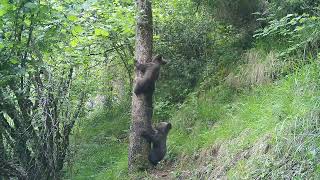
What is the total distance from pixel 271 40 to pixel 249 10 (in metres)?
0.84

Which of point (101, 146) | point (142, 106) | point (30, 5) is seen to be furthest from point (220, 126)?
point (101, 146)

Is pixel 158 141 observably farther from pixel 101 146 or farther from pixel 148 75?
pixel 101 146

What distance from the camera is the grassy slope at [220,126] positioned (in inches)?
215

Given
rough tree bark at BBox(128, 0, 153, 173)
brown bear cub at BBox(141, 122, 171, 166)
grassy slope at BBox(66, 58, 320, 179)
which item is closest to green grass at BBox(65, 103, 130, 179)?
grassy slope at BBox(66, 58, 320, 179)

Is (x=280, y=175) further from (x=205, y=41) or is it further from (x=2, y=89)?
(x=205, y=41)

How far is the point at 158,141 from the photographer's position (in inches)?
298

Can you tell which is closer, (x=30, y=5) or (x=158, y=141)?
(x=30, y=5)

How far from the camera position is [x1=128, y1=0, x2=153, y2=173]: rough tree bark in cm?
777

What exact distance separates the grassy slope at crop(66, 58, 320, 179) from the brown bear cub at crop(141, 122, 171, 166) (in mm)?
293

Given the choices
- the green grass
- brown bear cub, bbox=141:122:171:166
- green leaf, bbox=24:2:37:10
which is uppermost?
green leaf, bbox=24:2:37:10

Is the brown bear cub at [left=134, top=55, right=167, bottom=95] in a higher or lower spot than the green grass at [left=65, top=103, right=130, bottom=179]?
higher

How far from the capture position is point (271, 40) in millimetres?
8812

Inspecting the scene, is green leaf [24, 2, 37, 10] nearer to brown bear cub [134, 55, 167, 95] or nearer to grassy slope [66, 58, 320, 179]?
brown bear cub [134, 55, 167, 95]

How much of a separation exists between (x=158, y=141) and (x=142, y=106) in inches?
26.8
